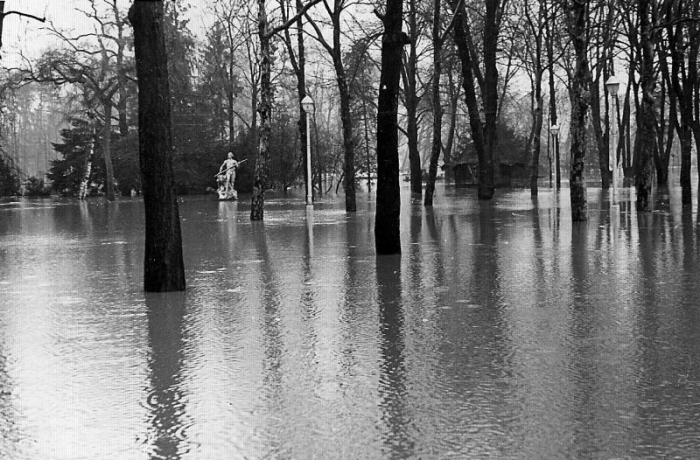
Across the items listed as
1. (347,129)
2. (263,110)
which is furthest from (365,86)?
(263,110)

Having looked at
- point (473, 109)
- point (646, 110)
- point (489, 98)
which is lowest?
point (646, 110)

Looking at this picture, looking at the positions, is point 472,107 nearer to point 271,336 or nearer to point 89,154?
point 89,154

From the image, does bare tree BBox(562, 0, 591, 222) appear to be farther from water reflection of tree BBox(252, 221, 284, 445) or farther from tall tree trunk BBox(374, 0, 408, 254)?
water reflection of tree BBox(252, 221, 284, 445)

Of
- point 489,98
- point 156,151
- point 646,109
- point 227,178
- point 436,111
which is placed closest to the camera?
point 156,151

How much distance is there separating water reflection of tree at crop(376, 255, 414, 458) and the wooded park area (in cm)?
1136

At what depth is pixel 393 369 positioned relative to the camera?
257 inches

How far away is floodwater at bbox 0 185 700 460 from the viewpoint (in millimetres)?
4887

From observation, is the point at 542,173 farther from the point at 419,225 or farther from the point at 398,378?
the point at 398,378

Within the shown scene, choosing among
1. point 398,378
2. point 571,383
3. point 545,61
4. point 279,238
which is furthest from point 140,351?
point 545,61

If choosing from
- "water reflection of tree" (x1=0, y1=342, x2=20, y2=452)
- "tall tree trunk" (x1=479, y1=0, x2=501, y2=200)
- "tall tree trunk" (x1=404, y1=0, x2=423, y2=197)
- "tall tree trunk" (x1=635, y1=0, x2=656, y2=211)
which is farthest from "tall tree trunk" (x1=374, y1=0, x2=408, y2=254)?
"tall tree trunk" (x1=479, y1=0, x2=501, y2=200)

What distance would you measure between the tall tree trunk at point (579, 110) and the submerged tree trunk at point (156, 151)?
11.6m

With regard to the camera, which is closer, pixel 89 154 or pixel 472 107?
pixel 472 107

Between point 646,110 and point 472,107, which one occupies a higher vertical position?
point 472,107

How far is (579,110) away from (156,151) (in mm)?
12302
